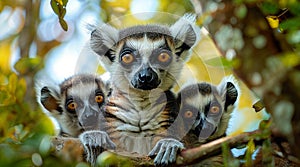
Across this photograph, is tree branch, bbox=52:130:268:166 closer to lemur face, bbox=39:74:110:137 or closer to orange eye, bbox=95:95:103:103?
lemur face, bbox=39:74:110:137

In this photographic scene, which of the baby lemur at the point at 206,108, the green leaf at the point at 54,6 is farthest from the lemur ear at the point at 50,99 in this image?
the green leaf at the point at 54,6

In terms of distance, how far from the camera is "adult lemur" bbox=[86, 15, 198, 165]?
3971mm

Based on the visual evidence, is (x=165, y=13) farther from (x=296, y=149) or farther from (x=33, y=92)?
(x=296, y=149)

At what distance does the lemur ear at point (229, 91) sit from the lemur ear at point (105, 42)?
981 millimetres

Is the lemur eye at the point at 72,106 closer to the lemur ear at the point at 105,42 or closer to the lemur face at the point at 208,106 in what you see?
the lemur ear at the point at 105,42

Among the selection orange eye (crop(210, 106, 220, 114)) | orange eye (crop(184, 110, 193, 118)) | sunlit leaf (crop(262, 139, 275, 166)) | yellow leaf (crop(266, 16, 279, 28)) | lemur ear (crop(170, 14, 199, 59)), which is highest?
yellow leaf (crop(266, 16, 279, 28))

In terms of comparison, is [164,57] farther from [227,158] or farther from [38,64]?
[227,158]

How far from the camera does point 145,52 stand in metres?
4.02

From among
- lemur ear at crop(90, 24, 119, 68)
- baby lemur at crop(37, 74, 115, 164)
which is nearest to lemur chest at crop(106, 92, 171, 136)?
baby lemur at crop(37, 74, 115, 164)

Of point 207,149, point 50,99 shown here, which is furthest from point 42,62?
point 207,149

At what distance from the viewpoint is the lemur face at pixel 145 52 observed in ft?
13.0

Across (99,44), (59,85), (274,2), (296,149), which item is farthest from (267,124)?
(59,85)

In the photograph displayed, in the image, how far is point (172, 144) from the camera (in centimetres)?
334

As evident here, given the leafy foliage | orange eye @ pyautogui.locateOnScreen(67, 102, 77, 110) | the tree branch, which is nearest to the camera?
the leafy foliage
